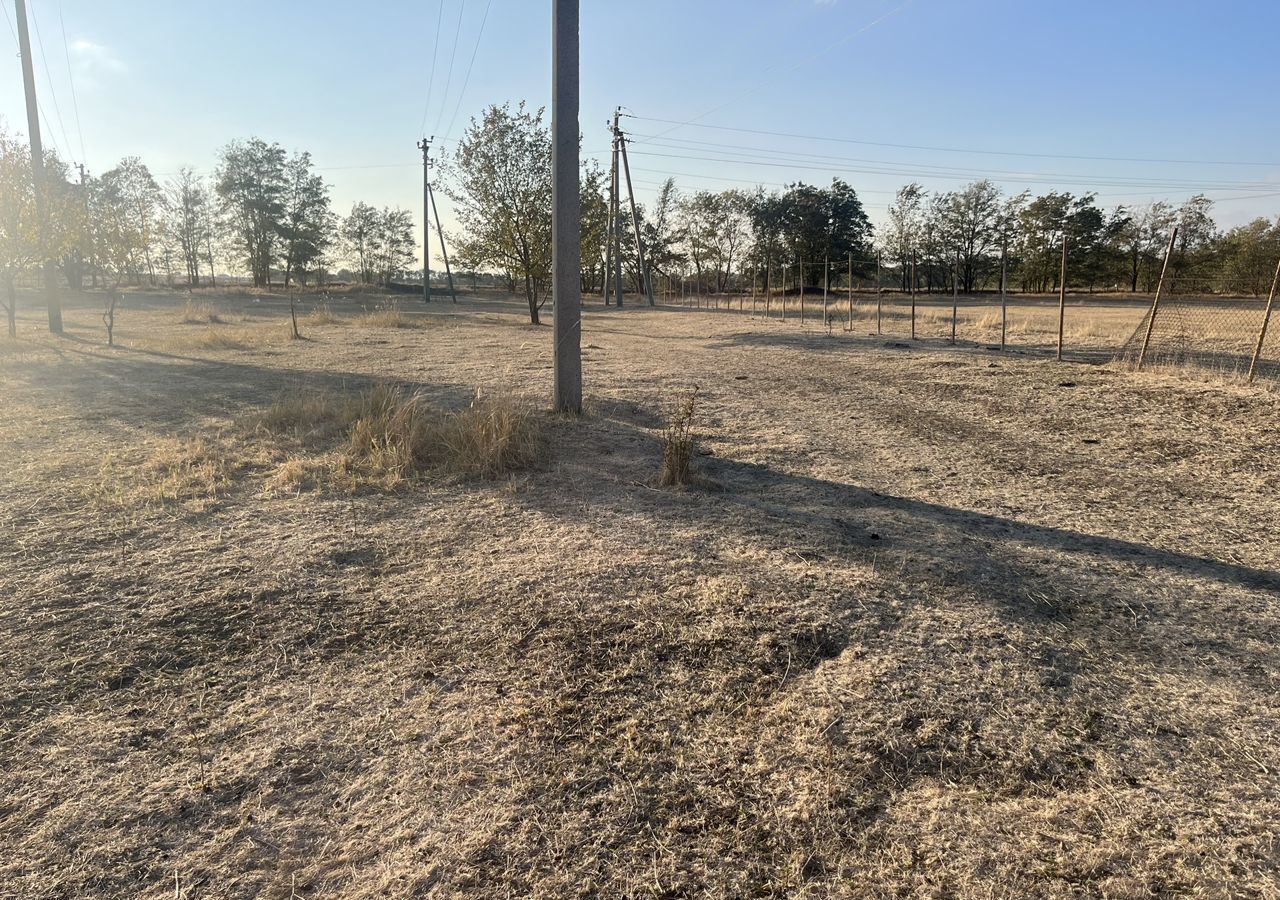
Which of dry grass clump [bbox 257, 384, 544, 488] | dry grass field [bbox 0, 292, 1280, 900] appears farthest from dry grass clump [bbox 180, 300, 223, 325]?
dry grass clump [bbox 257, 384, 544, 488]

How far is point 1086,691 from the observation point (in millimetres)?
2461

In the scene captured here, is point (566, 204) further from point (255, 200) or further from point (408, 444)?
point (255, 200)

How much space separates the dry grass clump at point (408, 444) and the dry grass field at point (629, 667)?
0.04 meters

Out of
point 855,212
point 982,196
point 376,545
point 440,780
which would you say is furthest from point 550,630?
point 982,196

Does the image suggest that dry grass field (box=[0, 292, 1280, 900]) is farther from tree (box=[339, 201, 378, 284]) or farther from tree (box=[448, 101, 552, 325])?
tree (box=[339, 201, 378, 284])

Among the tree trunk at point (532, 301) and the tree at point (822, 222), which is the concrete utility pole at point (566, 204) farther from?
the tree at point (822, 222)

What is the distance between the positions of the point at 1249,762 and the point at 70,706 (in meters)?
3.77

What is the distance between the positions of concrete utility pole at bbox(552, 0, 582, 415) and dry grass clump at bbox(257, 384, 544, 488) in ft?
2.82

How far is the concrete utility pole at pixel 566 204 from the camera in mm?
6516

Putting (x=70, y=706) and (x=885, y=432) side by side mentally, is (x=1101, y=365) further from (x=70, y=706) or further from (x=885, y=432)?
(x=70, y=706)

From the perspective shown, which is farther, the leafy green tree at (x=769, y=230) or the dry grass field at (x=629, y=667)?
the leafy green tree at (x=769, y=230)

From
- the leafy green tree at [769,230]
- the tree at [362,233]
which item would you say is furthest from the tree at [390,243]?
the leafy green tree at [769,230]

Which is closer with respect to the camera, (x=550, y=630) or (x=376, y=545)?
(x=550, y=630)

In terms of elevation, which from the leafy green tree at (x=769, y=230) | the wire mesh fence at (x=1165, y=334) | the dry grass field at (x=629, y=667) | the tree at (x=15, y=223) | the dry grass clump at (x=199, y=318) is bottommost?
the dry grass field at (x=629, y=667)
